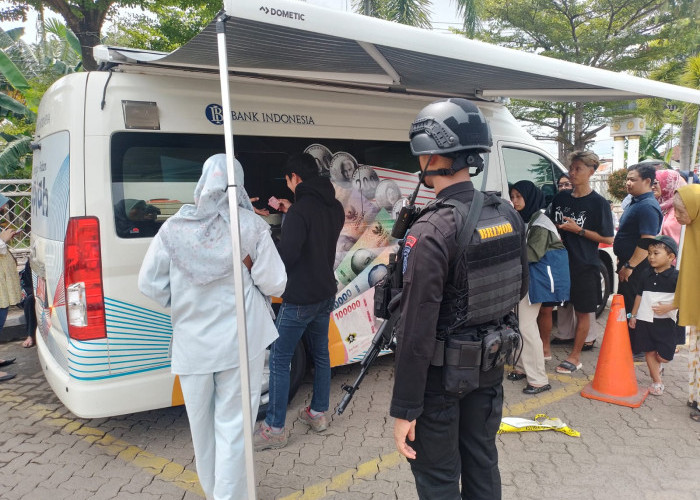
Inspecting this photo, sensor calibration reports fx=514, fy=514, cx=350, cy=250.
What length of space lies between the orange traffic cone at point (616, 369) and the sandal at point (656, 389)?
0.16 feet

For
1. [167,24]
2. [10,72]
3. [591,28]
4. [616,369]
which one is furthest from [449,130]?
[591,28]

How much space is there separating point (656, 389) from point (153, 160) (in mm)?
4089

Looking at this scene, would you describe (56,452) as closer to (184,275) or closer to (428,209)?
(184,275)

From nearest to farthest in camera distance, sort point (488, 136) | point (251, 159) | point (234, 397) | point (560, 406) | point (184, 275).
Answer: point (488, 136) → point (184, 275) → point (234, 397) → point (251, 159) → point (560, 406)

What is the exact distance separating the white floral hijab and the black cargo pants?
111cm

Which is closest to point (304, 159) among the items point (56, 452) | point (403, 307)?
point (403, 307)

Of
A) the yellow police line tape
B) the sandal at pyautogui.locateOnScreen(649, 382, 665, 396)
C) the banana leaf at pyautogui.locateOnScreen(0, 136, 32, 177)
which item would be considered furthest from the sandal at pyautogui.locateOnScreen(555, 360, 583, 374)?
the banana leaf at pyautogui.locateOnScreen(0, 136, 32, 177)

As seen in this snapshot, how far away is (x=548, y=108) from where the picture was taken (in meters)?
18.7

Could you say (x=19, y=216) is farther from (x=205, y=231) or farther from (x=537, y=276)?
(x=537, y=276)

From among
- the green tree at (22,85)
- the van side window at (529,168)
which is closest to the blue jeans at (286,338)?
the van side window at (529,168)

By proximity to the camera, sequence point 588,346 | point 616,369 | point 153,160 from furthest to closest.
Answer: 1. point 588,346
2. point 616,369
3. point 153,160

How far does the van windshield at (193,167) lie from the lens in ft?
9.87

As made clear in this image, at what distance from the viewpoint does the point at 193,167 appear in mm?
3285

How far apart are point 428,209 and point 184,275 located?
3.89 feet
